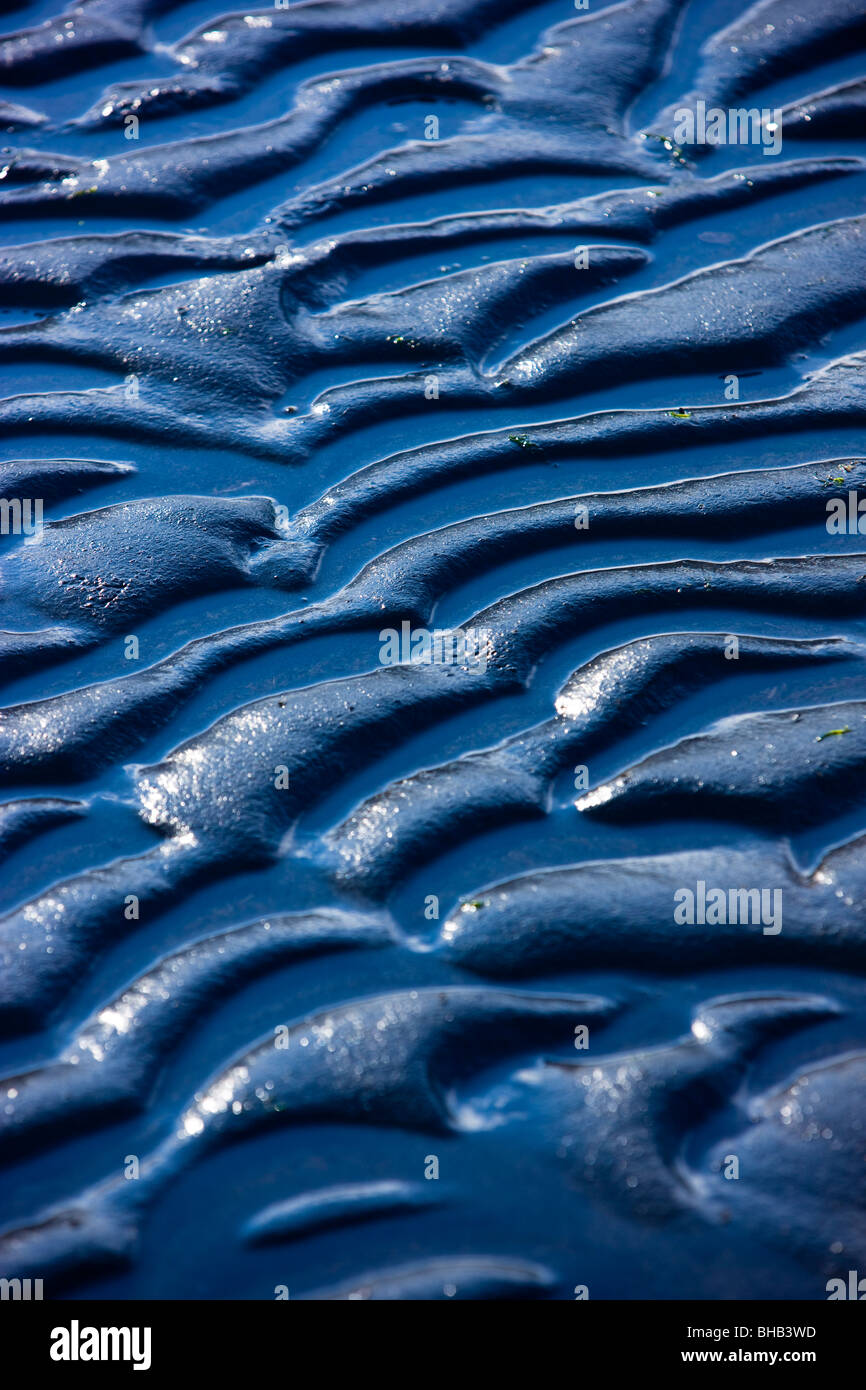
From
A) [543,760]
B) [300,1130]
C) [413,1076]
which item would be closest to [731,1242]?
[413,1076]

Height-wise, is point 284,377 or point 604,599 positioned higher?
point 284,377

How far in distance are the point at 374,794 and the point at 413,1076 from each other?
60cm

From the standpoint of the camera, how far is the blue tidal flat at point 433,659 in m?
1.79

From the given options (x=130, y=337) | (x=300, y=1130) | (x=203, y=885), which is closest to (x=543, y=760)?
(x=203, y=885)

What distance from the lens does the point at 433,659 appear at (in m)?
2.53

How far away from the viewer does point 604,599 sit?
2.61m

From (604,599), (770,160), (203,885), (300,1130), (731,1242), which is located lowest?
(731,1242)

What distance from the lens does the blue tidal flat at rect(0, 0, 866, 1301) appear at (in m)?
1.79

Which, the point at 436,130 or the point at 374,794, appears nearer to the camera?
the point at 374,794

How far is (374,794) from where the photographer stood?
89.7 inches

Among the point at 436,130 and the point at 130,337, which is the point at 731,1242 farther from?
the point at 436,130
